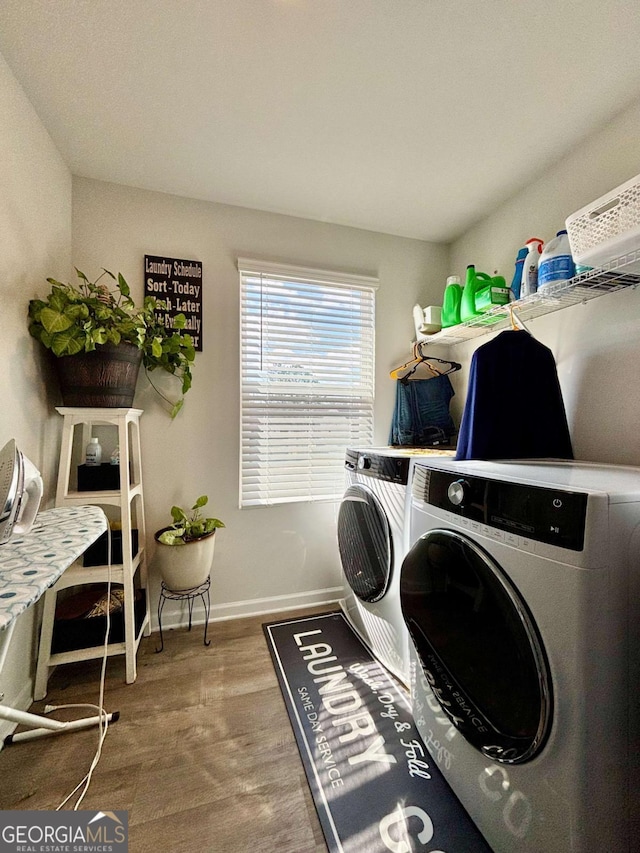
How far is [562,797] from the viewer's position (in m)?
0.67

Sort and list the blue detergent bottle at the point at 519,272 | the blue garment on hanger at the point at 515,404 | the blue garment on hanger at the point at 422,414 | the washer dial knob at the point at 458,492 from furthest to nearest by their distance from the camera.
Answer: the blue garment on hanger at the point at 422,414 < the blue detergent bottle at the point at 519,272 < the blue garment on hanger at the point at 515,404 < the washer dial knob at the point at 458,492

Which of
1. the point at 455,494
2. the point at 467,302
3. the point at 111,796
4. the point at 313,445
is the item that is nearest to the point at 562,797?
the point at 455,494

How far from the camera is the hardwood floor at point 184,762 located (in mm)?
929

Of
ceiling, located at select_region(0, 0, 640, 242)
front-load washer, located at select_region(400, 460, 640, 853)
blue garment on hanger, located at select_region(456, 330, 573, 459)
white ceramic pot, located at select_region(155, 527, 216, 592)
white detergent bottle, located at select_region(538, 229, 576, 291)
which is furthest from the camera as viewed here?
white ceramic pot, located at select_region(155, 527, 216, 592)

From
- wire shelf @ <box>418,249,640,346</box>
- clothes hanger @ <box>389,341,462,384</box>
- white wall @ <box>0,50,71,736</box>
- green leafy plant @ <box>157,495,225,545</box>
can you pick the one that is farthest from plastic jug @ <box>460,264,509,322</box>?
white wall @ <box>0,50,71,736</box>

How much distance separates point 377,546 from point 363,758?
26.7 inches

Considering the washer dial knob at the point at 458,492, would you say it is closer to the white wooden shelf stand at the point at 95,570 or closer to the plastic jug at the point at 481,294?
the plastic jug at the point at 481,294

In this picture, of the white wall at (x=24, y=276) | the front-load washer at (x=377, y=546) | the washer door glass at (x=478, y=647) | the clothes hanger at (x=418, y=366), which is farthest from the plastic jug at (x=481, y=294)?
the white wall at (x=24, y=276)

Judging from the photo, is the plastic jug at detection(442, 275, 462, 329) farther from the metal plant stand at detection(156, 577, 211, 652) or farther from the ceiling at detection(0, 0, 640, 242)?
the metal plant stand at detection(156, 577, 211, 652)

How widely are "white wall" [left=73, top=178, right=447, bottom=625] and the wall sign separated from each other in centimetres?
4

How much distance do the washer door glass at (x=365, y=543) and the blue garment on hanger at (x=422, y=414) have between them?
2.04 ft

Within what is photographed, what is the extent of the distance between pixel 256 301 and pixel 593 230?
152 cm

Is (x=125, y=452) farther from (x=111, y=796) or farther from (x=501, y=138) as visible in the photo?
(x=501, y=138)

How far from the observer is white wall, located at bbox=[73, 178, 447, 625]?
178 cm
